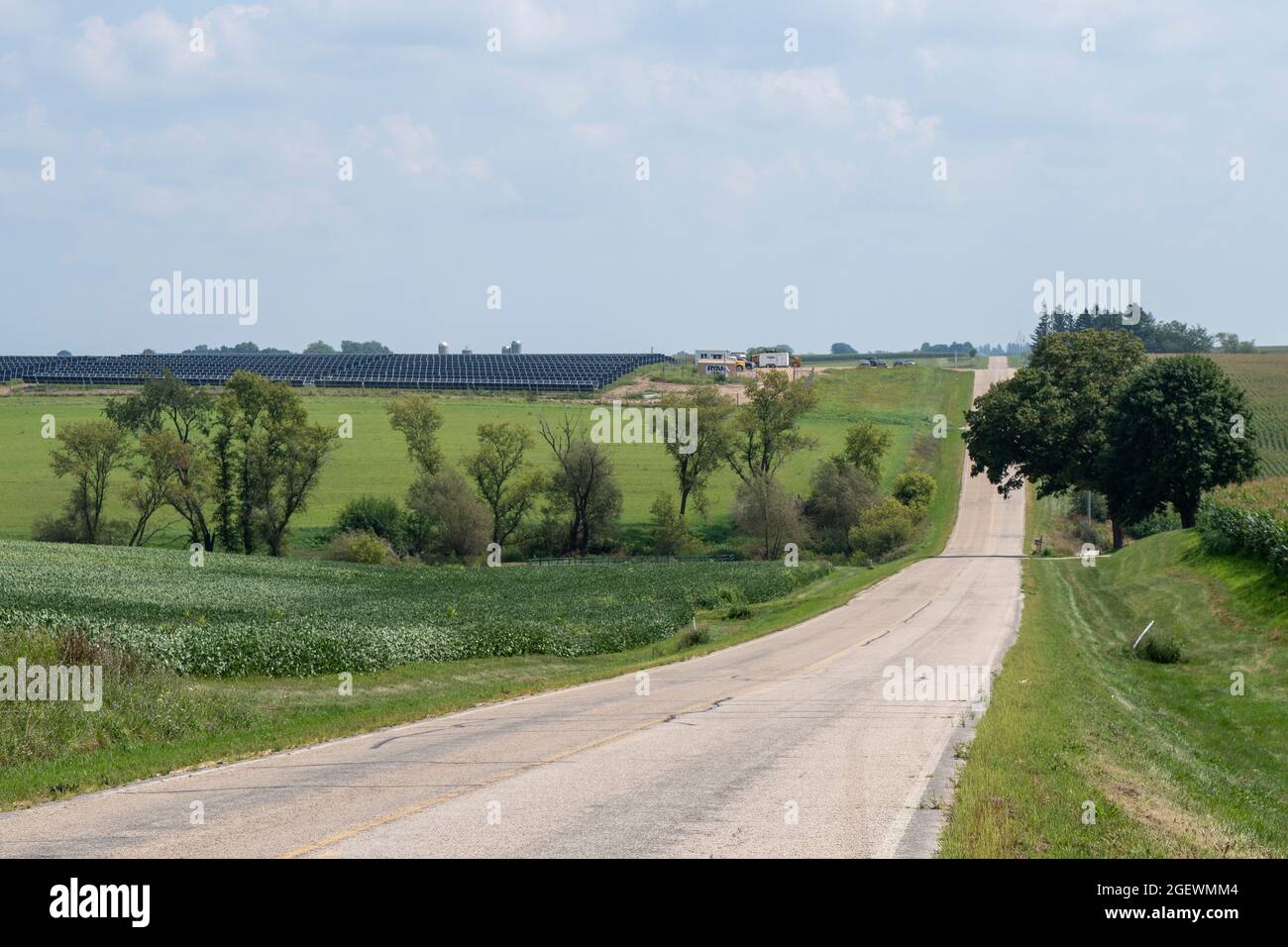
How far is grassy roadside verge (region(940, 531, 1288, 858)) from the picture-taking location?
12602 millimetres

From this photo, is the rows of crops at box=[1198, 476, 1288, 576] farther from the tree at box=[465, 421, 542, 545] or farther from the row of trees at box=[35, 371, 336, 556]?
the row of trees at box=[35, 371, 336, 556]

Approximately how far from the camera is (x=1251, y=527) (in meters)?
44.9

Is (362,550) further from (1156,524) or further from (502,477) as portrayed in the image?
(1156,524)

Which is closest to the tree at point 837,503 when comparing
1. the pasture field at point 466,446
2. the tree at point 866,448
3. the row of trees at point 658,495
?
the row of trees at point 658,495

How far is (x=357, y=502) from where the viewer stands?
9225 centimetres

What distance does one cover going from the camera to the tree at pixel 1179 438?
222 feet

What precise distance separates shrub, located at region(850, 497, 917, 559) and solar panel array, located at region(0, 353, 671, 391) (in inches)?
2283

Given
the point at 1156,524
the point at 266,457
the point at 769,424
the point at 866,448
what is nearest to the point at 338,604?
the point at 266,457

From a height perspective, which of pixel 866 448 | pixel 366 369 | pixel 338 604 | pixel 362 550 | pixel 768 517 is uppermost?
pixel 366 369

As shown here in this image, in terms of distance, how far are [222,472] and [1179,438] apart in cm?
6415
